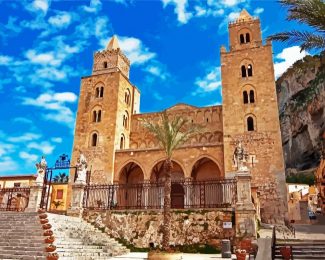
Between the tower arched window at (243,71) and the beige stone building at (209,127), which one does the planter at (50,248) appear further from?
the tower arched window at (243,71)

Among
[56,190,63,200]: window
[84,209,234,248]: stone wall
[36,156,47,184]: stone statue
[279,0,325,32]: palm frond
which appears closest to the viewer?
[279,0,325,32]: palm frond

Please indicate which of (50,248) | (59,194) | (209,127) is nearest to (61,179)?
(59,194)

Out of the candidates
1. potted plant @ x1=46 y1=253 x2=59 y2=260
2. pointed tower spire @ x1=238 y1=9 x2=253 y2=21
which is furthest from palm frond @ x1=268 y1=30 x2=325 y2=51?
pointed tower spire @ x1=238 y1=9 x2=253 y2=21

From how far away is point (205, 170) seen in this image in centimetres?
2589

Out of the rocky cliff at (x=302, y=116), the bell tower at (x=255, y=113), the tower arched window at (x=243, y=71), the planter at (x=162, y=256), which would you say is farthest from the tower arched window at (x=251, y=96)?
the planter at (x=162, y=256)

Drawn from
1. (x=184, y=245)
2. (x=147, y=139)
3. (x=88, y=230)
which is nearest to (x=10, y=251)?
(x=88, y=230)

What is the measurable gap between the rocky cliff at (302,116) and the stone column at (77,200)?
2893 centimetres

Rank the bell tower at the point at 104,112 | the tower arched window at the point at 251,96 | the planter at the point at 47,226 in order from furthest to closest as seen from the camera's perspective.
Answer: the bell tower at the point at 104,112
the tower arched window at the point at 251,96
the planter at the point at 47,226

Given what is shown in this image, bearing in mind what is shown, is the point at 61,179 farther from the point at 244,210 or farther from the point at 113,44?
the point at 244,210

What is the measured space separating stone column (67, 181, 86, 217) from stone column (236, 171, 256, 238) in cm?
831

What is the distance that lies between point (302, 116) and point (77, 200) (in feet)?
115

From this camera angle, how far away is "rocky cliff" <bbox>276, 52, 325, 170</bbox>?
37.8m

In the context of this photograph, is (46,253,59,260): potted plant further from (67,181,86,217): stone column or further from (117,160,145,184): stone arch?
(117,160,145,184): stone arch

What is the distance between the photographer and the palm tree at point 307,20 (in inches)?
347
